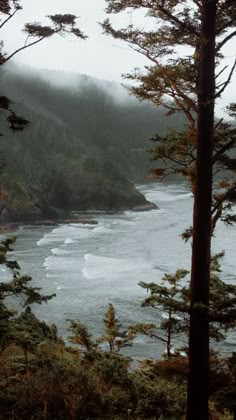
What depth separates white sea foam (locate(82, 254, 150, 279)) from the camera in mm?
51156

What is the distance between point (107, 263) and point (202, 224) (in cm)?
5006

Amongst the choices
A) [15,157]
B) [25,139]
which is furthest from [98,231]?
[25,139]

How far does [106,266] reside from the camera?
55094 millimetres

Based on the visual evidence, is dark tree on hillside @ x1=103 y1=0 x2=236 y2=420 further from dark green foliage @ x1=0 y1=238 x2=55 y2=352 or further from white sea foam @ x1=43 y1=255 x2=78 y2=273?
white sea foam @ x1=43 y1=255 x2=78 y2=273

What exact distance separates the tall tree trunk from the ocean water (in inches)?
323

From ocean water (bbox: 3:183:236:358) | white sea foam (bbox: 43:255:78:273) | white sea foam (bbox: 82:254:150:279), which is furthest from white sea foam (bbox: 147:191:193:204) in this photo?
white sea foam (bbox: 43:255:78:273)

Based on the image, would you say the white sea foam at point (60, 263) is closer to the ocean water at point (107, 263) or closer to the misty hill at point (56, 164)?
the ocean water at point (107, 263)

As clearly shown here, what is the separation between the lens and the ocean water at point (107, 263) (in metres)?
35.8

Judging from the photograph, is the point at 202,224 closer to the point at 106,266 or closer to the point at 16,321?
the point at 16,321

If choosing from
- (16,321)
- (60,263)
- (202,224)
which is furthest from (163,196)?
(202,224)

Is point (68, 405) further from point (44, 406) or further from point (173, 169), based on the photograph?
point (173, 169)

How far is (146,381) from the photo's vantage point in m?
10.9

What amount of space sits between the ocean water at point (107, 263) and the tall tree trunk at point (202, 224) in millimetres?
8211

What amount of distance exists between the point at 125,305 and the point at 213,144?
106 ft
